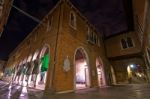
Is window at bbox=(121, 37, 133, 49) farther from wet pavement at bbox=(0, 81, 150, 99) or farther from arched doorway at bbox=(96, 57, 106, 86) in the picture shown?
wet pavement at bbox=(0, 81, 150, 99)

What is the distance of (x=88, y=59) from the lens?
1038cm

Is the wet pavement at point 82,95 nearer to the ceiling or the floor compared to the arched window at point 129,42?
nearer to the floor

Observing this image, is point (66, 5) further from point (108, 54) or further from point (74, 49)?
point (108, 54)

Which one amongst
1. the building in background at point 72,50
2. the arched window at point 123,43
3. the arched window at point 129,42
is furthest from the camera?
the arched window at point 123,43

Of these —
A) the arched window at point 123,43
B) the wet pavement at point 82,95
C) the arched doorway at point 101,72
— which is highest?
the arched window at point 123,43

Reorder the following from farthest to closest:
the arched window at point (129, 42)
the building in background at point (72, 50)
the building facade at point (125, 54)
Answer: the arched window at point (129, 42) → the building facade at point (125, 54) → the building in background at point (72, 50)

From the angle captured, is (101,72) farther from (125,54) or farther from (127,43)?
(127,43)

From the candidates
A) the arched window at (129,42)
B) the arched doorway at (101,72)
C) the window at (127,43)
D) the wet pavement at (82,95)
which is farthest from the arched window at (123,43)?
the wet pavement at (82,95)

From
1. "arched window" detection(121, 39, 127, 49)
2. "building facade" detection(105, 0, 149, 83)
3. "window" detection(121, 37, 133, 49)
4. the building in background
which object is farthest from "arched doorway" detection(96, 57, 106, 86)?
"window" detection(121, 37, 133, 49)

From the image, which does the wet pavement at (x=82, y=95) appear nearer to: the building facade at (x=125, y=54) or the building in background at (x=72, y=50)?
the building in background at (x=72, y=50)


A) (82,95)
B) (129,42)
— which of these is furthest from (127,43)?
(82,95)

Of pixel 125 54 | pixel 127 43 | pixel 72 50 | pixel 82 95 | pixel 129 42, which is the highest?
pixel 129 42

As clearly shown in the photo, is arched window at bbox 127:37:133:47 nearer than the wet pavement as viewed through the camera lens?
No

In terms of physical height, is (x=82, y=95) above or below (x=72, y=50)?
below
